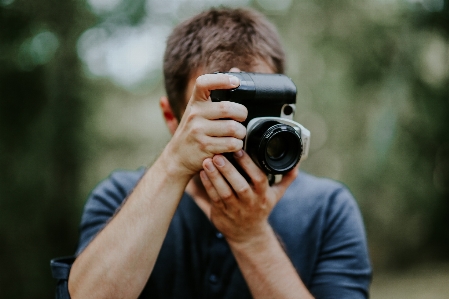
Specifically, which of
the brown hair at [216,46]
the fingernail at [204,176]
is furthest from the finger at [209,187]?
the brown hair at [216,46]

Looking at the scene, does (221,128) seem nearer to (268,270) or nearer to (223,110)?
(223,110)

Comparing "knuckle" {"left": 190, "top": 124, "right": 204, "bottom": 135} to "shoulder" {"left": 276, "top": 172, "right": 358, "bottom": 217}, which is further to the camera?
"shoulder" {"left": 276, "top": 172, "right": 358, "bottom": 217}

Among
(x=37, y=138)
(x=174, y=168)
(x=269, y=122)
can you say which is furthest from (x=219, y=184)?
(x=37, y=138)

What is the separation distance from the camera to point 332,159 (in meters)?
7.67

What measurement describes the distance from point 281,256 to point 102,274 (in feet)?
1.92

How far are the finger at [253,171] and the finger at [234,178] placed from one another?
0.03 metres

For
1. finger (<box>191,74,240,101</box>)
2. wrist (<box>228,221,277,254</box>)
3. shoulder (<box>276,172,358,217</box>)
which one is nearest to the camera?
finger (<box>191,74,240,101</box>)

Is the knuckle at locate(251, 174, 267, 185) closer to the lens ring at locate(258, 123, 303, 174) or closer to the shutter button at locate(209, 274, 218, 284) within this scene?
the lens ring at locate(258, 123, 303, 174)

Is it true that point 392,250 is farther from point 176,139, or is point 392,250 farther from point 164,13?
point 176,139

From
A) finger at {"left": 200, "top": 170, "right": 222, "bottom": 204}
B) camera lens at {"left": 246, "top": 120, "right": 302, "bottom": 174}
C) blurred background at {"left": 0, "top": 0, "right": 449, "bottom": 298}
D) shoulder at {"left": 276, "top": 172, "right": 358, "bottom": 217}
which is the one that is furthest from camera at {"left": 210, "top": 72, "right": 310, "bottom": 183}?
blurred background at {"left": 0, "top": 0, "right": 449, "bottom": 298}

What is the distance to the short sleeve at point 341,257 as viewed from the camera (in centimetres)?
138

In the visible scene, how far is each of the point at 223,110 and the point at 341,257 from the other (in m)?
0.72

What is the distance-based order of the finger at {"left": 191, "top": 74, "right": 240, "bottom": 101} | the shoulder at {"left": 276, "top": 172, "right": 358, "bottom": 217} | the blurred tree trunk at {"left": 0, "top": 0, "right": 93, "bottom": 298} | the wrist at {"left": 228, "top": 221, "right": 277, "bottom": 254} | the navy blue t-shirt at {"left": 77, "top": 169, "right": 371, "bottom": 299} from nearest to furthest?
the finger at {"left": 191, "top": 74, "right": 240, "bottom": 101}, the wrist at {"left": 228, "top": 221, "right": 277, "bottom": 254}, the navy blue t-shirt at {"left": 77, "top": 169, "right": 371, "bottom": 299}, the shoulder at {"left": 276, "top": 172, "right": 358, "bottom": 217}, the blurred tree trunk at {"left": 0, "top": 0, "right": 93, "bottom": 298}

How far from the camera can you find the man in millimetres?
1224
